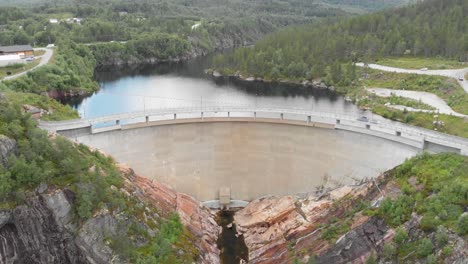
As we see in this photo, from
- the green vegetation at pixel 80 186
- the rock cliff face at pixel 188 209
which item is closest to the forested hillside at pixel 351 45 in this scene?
the rock cliff face at pixel 188 209

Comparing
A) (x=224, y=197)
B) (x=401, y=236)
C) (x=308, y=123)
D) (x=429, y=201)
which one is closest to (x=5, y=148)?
(x=224, y=197)

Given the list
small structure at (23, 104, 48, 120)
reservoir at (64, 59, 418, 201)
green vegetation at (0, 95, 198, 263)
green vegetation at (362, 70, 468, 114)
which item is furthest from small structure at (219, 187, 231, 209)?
green vegetation at (362, 70, 468, 114)

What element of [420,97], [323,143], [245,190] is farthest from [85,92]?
[420,97]

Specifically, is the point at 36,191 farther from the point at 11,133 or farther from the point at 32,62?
the point at 32,62

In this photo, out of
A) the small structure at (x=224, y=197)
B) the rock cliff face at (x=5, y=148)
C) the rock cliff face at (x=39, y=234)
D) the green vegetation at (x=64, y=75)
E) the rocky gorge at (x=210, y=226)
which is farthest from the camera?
the green vegetation at (x=64, y=75)

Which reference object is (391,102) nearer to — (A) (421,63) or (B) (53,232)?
(A) (421,63)

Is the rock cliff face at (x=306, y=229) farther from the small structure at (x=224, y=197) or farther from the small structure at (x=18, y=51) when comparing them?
the small structure at (x=18, y=51)
